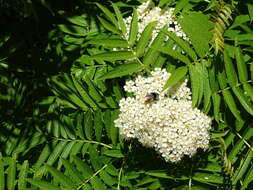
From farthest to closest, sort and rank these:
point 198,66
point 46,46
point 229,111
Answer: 1. point 46,46
2. point 229,111
3. point 198,66

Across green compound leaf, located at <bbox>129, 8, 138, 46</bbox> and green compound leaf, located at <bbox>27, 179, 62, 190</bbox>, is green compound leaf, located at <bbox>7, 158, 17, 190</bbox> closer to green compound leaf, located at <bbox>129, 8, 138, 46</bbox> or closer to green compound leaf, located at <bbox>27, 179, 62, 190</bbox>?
green compound leaf, located at <bbox>27, 179, 62, 190</bbox>

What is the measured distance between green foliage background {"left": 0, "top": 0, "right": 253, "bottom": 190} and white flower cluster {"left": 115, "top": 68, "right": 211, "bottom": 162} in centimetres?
10

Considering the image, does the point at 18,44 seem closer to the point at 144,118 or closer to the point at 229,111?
the point at 144,118

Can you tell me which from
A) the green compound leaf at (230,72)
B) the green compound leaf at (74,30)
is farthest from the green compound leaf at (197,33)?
the green compound leaf at (74,30)

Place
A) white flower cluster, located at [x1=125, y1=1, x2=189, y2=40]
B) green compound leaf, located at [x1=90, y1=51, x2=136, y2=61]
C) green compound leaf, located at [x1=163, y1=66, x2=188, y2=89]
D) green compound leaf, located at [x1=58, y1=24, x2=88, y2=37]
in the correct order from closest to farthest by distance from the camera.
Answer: green compound leaf, located at [x1=163, y1=66, x2=188, y2=89] → green compound leaf, located at [x1=90, y1=51, x2=136, y2=61] → white flower cluster, located at [x1=125, y1=1, x2=189, y2=40] → green compound leaf, located at [x1=58, y1=24, x2=88, y2=37]

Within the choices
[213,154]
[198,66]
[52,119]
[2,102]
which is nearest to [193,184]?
[213,154]

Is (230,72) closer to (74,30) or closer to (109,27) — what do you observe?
(109,27)

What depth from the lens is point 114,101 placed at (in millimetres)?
2895

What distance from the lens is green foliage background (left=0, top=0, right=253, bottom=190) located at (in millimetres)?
2523

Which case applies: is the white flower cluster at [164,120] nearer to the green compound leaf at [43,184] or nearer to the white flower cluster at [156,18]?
the white flower cluster at [156,18]

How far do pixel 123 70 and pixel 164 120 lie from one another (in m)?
0.39

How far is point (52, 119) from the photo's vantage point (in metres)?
3.04

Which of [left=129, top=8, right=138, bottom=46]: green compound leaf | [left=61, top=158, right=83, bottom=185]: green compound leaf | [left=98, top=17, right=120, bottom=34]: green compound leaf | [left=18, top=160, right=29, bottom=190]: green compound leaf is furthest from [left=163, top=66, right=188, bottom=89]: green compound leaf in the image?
[left=18, top=160, right=29, bottom=190]: green compound leaf

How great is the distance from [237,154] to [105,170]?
2.88 ft
